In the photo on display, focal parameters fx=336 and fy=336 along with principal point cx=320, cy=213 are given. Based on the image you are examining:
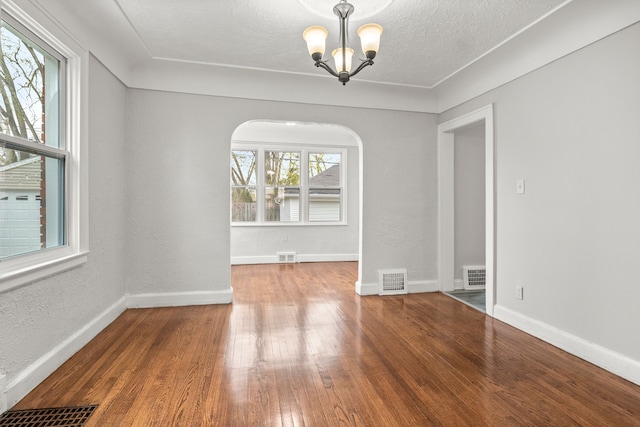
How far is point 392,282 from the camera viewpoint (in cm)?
423

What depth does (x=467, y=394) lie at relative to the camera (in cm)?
199

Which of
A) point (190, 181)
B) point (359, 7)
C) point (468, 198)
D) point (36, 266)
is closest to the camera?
point (36, 266)

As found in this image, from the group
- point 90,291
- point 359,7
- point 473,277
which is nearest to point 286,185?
point 473,277

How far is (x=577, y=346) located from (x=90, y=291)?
12.6 ft

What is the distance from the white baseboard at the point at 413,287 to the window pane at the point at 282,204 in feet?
8.91

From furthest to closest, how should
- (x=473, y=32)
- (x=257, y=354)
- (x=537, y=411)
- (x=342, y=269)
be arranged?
(x=342, y=269), (x=473, y=32), (x=257, y=354), (x=537, y=411)

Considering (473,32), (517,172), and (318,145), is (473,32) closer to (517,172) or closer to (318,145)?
(517,172)

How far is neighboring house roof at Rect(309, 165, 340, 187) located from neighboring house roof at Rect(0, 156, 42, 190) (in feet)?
15.9

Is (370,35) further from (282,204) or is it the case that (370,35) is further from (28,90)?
(282,204)

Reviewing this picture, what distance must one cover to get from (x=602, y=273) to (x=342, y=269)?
12.8 ft

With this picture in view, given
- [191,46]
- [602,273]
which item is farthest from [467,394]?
[191,46]

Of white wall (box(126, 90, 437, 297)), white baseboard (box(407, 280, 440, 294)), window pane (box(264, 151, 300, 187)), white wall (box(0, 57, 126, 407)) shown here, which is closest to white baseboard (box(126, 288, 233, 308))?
white wall (box(126, 90, 437, 297))

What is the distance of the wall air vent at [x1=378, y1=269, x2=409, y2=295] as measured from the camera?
4.19 metres

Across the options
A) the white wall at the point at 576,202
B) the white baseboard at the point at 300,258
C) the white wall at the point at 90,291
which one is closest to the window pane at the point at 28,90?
the white wall at the point at 90,291
